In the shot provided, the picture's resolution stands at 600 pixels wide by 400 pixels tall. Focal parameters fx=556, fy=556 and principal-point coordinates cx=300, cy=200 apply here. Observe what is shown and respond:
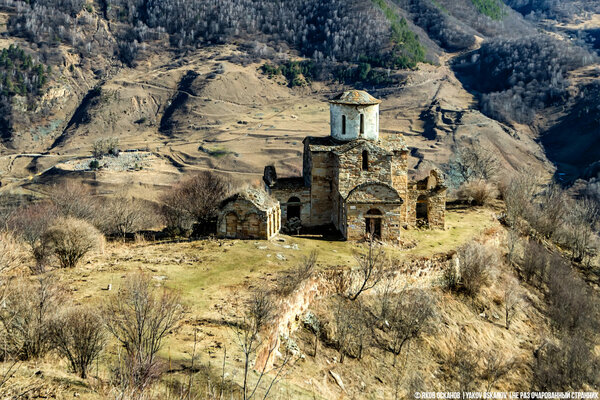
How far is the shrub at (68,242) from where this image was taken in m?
21.2

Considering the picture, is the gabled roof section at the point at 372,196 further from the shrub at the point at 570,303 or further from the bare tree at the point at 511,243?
the shrub at the point at 570,303

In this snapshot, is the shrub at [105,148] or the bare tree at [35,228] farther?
the shrub at [105,148]

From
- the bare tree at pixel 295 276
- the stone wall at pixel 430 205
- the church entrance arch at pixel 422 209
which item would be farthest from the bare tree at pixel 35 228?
the church entrance arch at pixel 422 209

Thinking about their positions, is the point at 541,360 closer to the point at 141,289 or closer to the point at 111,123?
the point at 141,289

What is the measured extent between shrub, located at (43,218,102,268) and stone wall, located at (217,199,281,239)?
5.91 m

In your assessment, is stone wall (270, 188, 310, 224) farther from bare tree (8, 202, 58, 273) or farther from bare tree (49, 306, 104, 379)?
bare tree (49, 306, 104, 379)

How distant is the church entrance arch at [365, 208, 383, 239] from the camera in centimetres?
2655

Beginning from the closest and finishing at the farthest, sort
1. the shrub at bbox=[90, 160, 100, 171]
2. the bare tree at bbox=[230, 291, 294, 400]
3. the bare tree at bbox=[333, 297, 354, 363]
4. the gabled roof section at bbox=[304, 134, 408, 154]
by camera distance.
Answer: the bare tree at bbox=[230, 291, 294, 400]
the bare tree at bbox=[333, 297, 354, 363]
the gabled roof section at bbox=[304, 134, 408, 154]
the shrub at bbox=[90, 160, 100, 171]

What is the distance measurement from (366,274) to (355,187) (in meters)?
5.41

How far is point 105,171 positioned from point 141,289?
57071 millimetres

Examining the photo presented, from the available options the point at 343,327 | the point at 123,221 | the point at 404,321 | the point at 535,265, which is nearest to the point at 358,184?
the point at 404,321

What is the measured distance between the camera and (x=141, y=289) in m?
14.0

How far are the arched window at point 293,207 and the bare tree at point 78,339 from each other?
1665 centimetres

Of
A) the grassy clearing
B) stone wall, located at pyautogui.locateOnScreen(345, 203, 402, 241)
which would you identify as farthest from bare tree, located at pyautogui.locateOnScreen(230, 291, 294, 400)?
stone wall, located at pyautogui.locateOnScreen(345, 203, 402, 241)
